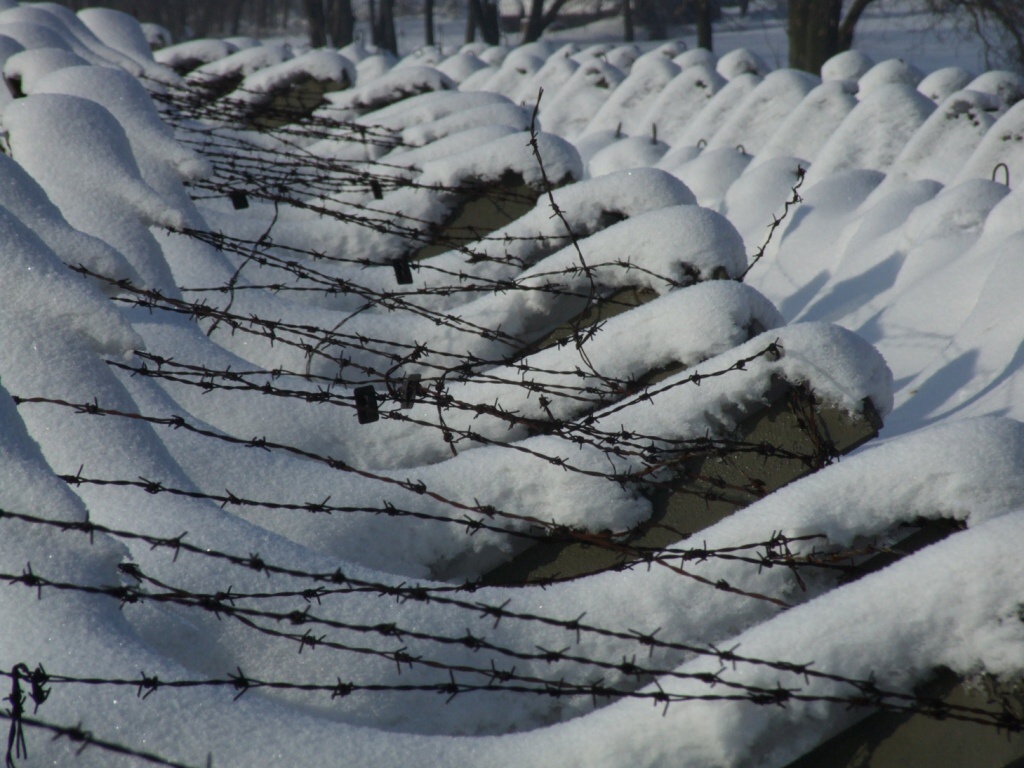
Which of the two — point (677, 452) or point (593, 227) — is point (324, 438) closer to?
point (677, 452)

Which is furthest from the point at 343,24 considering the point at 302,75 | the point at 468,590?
the point at 468,590

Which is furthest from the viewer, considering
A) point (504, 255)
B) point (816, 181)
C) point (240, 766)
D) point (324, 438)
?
point (816, 181)

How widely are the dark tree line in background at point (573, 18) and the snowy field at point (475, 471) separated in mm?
8637

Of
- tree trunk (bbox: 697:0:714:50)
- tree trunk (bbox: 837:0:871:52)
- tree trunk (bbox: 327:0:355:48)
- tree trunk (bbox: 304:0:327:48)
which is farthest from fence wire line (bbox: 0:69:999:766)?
tree trunk (bbox: 327:0:355:48)

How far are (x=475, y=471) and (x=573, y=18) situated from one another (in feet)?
113

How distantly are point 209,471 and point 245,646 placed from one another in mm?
697

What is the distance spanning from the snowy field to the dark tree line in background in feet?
28.3

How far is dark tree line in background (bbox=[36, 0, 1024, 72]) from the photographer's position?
527 inches

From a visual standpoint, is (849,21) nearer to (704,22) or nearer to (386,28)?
(704,22)

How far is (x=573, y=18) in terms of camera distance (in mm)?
34844

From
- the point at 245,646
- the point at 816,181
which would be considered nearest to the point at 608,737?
the point at 245,646

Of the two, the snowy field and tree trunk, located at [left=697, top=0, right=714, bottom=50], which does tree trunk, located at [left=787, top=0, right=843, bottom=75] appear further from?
the snowy field

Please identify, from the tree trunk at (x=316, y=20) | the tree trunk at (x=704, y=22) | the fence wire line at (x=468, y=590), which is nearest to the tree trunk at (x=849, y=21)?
the tree trunk at (x=704, y=22)

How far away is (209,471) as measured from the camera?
266cm
